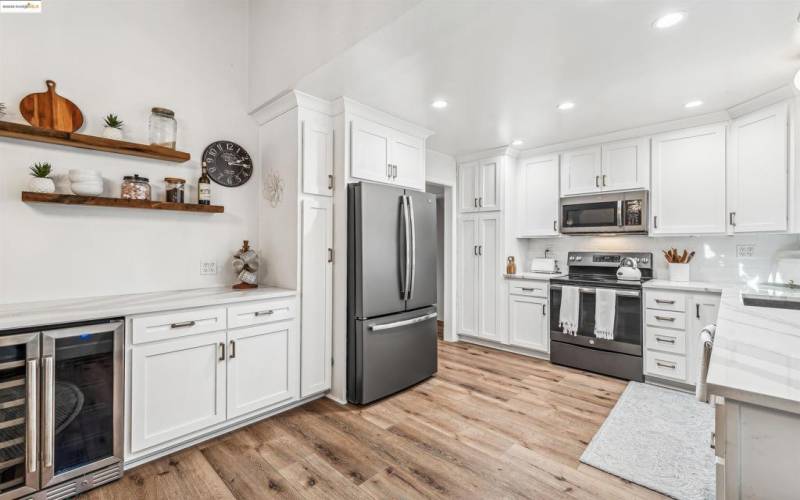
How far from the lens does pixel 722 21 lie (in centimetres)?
186

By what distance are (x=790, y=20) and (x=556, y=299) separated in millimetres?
2642

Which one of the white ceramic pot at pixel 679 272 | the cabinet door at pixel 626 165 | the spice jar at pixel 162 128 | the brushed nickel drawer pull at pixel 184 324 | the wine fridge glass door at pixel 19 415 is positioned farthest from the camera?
the cabinet door at pixel 626 165

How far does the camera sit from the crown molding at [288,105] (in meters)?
2.70

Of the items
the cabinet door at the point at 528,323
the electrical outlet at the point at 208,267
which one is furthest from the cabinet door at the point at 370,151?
the cabinet door at the point at 528,323

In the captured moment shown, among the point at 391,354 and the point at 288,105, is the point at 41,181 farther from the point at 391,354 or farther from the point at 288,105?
the point at 391,354

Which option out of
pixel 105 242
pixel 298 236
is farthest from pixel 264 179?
pixel 105 242

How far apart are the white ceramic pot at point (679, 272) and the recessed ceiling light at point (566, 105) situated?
6.24ft

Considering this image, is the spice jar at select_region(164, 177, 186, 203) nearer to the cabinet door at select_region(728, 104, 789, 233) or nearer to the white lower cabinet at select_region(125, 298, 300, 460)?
the white lower cabinet at select_region(125, 298, 300, 460)

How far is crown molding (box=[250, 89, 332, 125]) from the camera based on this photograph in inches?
106

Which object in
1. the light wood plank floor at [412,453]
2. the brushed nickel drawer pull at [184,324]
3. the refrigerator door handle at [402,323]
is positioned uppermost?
the brushed nickel drawer pull at [184,324]

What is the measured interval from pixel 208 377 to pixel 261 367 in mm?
351

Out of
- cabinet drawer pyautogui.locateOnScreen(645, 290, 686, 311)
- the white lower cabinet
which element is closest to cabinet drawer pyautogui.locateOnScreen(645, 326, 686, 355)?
cabinet drawer pyautogui.locateOnScreen(645, 290, 686, 311)

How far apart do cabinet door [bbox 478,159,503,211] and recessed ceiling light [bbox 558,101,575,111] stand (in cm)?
129

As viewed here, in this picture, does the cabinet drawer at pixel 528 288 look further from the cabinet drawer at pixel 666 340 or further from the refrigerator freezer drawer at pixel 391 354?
the refrigerator freezer drawer at pixel 391 354
